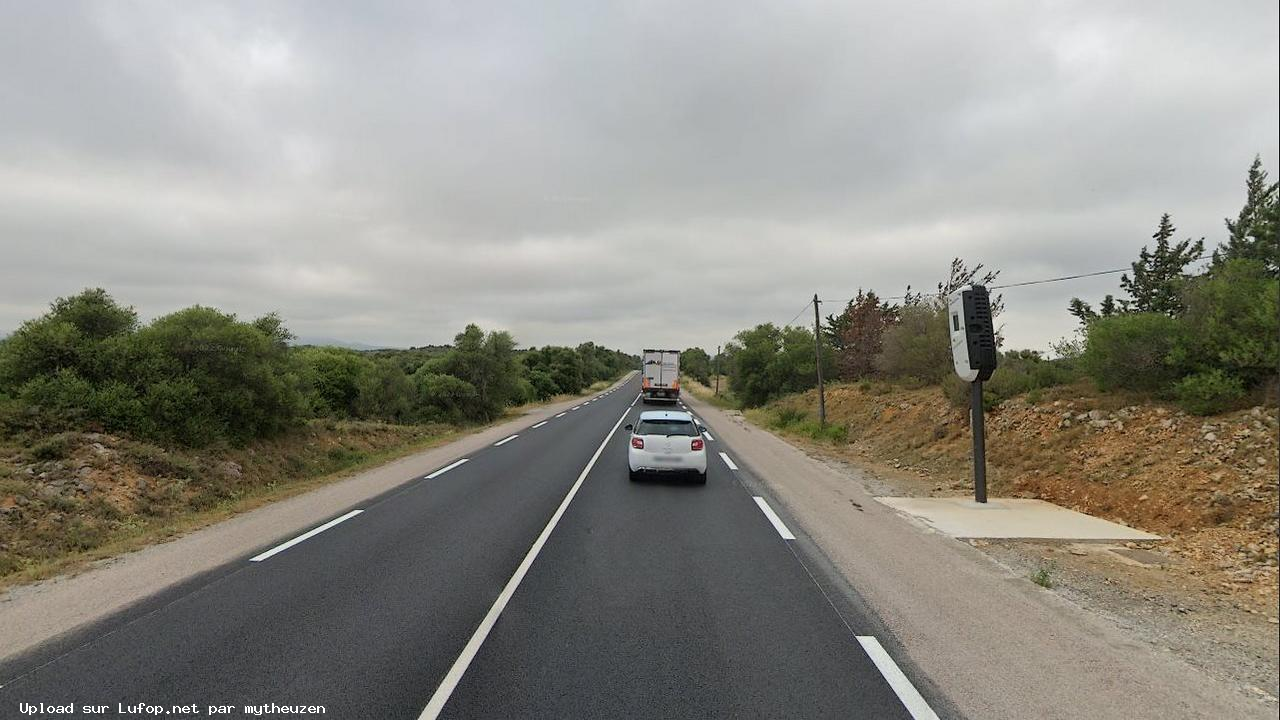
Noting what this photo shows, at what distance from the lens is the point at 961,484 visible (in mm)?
12250

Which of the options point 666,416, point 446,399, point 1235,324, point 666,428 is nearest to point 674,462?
point 666,428

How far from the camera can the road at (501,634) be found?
3729mm

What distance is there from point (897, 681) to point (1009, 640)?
1.35 meters

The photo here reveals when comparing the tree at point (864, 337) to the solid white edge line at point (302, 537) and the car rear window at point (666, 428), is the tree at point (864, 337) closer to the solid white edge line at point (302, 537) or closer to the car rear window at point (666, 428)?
the car rear window at point (666, 428)

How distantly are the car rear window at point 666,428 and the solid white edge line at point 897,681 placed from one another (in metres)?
7.48

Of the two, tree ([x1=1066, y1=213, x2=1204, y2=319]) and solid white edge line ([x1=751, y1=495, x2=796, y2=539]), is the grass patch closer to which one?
solid white edge line ([x1=751, y1=495, x2=796, y2=539])

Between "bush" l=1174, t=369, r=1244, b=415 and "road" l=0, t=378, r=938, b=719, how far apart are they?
7.40 metres

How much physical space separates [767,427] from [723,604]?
2379 centimetres

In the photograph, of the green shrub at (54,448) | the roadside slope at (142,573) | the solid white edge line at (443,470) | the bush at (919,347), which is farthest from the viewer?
the bush at (919,347)

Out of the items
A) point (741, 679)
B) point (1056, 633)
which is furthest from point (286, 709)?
point (1056, 633)

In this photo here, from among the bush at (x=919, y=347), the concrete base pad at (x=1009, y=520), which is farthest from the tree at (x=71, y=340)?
the bush at (x=919, y=347)

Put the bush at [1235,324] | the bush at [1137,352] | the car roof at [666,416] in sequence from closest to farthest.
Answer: the bush at [1235,324] < the bush at [1137,352] < the car roof at [666,416]

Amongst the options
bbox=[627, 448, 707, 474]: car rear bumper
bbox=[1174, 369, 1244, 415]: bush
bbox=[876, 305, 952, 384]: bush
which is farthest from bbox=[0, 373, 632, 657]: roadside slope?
bbox=[876, 305, 952, 384]: bush

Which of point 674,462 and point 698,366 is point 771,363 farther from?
point 698,366
